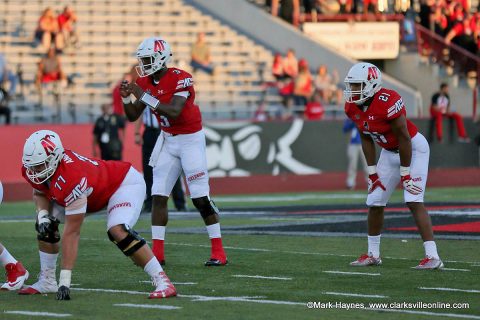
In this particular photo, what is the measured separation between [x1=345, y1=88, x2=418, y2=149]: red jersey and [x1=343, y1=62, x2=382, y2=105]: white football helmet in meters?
0.10

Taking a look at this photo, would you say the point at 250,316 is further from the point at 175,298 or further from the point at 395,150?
the point at 395,150

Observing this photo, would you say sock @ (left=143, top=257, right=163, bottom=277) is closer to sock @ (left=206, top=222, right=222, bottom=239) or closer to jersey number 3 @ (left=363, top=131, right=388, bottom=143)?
sock @ (left=206, top=222, right=222, bottom=239)

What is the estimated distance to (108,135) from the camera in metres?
22.9

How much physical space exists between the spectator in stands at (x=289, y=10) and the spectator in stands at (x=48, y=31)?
22.2 ft

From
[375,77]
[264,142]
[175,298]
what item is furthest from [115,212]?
[264,142]

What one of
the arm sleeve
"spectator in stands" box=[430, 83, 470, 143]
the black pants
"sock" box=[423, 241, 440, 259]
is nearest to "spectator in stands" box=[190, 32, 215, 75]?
"spectator in stands" box=[430, 83, 470, 143]

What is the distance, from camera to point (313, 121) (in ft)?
85.0

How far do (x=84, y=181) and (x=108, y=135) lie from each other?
534 inches

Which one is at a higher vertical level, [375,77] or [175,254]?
[375,77]

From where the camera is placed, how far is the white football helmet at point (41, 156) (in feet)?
30.1

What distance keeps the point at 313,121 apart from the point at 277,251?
13.0m

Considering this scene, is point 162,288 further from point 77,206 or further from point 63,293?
point 77,206

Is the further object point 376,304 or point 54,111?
point 54,111

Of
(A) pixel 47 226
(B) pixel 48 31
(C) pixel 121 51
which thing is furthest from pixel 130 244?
(C) pixel 121 51
